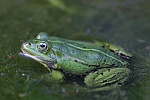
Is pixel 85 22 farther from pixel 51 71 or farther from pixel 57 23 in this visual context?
pixel 51 71

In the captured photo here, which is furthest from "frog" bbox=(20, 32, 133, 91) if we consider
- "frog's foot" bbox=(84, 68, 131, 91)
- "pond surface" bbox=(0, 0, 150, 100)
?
"pond surface" bbox=(0, 0, 150, 100)

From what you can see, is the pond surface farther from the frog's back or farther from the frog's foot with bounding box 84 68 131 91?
the frog's back

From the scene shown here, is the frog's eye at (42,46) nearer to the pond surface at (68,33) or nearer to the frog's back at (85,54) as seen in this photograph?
the frog's back at (85,54)

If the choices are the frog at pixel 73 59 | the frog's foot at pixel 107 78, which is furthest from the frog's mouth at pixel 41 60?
the frog's foot at pixel 107 78

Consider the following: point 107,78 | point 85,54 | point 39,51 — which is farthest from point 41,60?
point 107,78

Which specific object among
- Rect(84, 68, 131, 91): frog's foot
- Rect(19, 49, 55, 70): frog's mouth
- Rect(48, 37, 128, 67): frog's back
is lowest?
Rect(84, 68, 131, 91): frog's foot

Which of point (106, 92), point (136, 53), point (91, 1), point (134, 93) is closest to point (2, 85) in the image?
point (106, 92)
